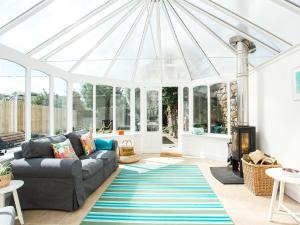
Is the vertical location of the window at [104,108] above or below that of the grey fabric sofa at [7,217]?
above

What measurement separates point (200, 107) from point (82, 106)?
11.8 feet

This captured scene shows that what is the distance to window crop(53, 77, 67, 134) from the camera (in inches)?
213

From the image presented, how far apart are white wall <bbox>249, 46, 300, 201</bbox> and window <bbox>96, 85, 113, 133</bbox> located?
4.20 metres

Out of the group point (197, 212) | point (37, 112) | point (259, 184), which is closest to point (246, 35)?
point (259, 184)

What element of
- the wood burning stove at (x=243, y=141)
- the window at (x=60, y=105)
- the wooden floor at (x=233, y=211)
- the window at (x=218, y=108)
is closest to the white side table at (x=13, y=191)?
the wooden floor at (x=233, y=211)

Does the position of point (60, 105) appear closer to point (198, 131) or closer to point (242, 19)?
point (198, 131)

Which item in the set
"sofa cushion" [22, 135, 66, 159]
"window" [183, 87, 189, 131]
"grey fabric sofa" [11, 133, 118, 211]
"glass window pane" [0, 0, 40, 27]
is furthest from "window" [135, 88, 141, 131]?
"glass window pane" [0, 0, 40, 27]

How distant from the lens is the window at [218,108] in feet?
21.6

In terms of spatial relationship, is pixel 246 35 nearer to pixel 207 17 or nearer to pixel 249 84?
pixel 207 17

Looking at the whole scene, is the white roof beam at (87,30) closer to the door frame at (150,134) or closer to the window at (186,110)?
the door frame at (150,134)

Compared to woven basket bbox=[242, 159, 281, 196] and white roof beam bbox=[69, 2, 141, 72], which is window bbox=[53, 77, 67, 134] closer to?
white roof beam bbox=[69, 2, 141, 72]

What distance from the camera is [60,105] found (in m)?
5.65

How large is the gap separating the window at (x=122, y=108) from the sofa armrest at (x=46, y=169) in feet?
13.9

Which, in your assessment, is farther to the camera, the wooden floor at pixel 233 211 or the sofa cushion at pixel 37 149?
the sofa cushion at pixel 37 149
